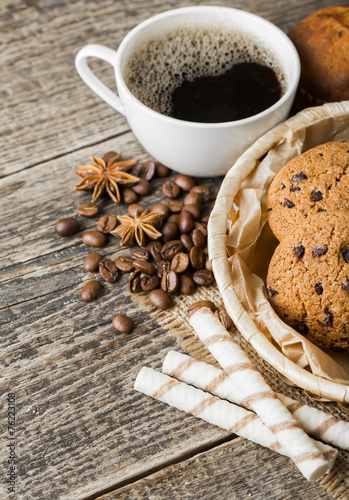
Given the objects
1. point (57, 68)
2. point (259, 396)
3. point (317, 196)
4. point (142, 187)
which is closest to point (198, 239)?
point (142, 187)

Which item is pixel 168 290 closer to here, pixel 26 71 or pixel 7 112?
pixel 7 112

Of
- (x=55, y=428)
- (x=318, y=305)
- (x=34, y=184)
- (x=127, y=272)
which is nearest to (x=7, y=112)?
(x=34, y=184)

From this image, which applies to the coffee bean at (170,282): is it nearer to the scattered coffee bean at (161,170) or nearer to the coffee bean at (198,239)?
the coffee bean at (198,239)

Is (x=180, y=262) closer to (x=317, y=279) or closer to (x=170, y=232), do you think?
(x=170, y=232)

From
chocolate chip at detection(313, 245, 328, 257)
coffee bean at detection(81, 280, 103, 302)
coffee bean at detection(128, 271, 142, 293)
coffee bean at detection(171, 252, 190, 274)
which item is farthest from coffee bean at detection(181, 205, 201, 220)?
chocolate chip at detection(313, 245, 328, 257)

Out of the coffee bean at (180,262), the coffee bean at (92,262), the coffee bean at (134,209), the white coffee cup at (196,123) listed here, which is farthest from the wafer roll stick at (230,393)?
the white coffee cup at (196,123)

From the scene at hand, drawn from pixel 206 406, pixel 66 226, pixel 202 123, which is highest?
pixel 202 123
